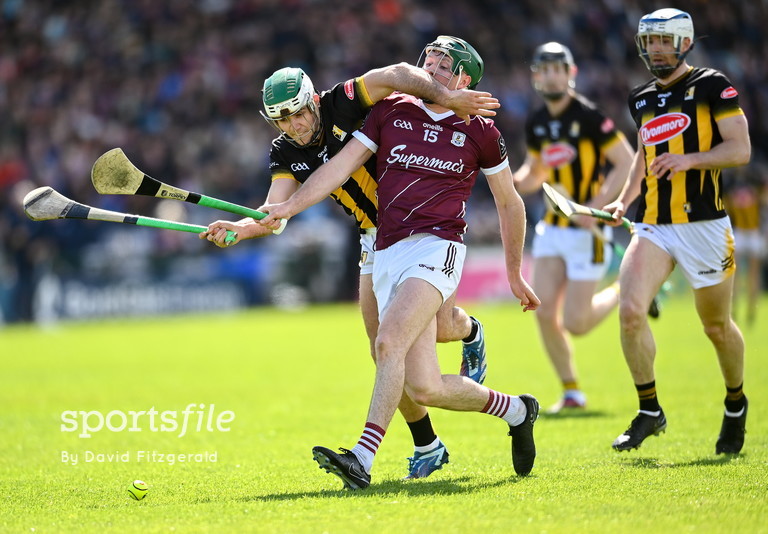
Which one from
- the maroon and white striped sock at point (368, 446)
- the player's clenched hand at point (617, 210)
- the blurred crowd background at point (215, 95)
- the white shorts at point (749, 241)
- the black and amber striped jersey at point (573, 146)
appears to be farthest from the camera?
the blurred crowd background at point (215, 95)

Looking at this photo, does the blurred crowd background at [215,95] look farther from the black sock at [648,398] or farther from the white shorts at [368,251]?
the black sock at [648,398]

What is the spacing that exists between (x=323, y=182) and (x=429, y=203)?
0.61 meters

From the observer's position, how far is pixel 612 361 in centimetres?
1271

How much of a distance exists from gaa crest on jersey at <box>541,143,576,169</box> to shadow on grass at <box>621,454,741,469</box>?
3602 millimetres

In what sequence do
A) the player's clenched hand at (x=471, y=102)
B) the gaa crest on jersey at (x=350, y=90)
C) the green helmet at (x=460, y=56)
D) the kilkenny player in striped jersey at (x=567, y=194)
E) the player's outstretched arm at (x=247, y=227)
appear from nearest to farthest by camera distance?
the player's clenched hand at (x=471, y=102)
the player's outstretched arm at (x=247, y=227)
the green helmet at (x=460, y=56)
the gaa crest on jersey at (x=350, y=90)
the kilkenny player in striped jersey at (x=567, y=194)

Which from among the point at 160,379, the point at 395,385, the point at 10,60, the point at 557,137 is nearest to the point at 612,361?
the point at 557,137

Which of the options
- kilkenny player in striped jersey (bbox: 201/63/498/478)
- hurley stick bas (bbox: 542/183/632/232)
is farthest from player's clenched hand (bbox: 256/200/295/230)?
hurley stick bas (bbox: 542/183/632/232)

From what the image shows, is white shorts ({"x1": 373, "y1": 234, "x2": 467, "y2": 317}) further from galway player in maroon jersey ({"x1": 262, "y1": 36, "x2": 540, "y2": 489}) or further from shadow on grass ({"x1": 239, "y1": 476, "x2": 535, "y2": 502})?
shadow on grass ({"x1": 239, "y1": 476, "x2": 535, "y2": 502})

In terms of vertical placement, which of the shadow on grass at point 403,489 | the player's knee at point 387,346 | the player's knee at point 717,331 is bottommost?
the shadow on grass at point 403,489

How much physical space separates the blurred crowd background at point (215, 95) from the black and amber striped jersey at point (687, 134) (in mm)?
15688

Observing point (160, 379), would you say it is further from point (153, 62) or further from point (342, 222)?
point (153, 62)

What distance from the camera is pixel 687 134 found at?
6766mm

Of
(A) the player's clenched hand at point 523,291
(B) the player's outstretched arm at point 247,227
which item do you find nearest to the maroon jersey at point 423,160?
(A) the player's clenched hand at point 523,291

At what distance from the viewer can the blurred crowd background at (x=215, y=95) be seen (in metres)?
21.9
